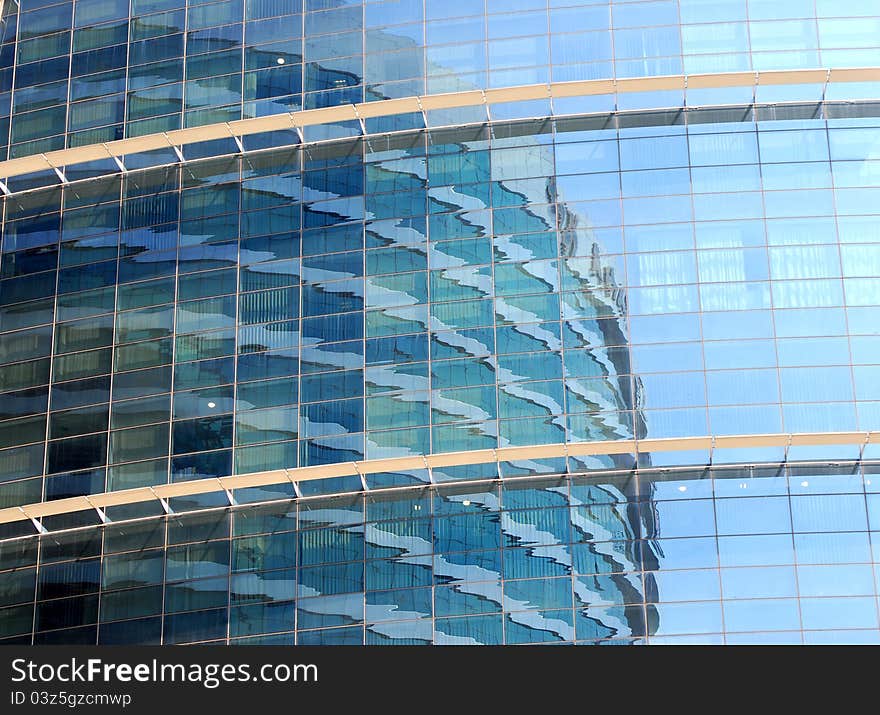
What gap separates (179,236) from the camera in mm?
54500

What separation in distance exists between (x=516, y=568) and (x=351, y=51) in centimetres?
1821

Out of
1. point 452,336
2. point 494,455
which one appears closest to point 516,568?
point 494,455

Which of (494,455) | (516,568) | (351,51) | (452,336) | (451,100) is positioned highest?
(351,51)

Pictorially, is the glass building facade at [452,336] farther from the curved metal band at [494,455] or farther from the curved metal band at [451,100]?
the curved metal band at [451,100]

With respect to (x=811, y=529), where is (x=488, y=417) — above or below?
above

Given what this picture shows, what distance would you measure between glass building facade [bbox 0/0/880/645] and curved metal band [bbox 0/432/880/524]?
12 centimetres

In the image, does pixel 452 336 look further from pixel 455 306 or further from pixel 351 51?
pixel 351 51

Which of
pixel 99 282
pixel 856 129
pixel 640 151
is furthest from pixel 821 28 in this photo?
pixel 99 282

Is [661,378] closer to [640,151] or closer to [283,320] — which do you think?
[640,151]

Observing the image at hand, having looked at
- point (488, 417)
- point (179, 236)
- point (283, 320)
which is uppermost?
point (179, 236)

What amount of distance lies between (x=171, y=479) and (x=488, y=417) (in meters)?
10.2

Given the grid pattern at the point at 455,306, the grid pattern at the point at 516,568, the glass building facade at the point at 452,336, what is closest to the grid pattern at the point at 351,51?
the glass building facade at the point at 452,336

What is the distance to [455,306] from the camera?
51.4m

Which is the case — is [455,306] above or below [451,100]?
below
